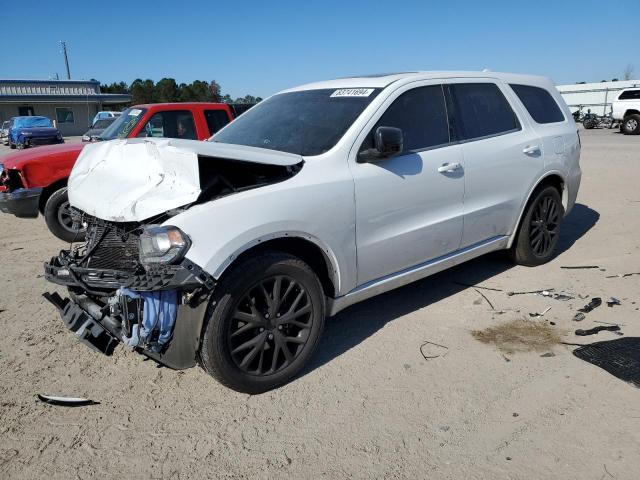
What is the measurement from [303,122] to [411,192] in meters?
0.96

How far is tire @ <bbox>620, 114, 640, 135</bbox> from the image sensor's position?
25109mm

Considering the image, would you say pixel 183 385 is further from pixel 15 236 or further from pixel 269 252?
pixel 15 236

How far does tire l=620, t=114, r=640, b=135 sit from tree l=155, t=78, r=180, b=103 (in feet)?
169

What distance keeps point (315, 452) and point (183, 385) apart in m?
1.08

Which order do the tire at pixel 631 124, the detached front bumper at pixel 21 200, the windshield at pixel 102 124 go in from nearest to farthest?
the detached front bumper at pixel 21 200
the windshield at pixel 102 124
the tire at pixel 631 124

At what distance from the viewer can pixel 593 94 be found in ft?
158

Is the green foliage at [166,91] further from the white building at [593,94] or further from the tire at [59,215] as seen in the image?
the tire at [59,215]

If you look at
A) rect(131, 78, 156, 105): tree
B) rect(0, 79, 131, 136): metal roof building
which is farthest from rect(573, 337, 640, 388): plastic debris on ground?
rect(131, 78, 156, 105): tree

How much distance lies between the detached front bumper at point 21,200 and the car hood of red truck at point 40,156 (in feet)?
1.07

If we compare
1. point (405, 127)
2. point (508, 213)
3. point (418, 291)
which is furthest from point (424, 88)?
point (418, 291)

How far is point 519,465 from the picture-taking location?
8.33 feet

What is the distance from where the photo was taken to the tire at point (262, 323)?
293 cm

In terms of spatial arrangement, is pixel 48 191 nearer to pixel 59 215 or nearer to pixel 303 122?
pixel 59 215

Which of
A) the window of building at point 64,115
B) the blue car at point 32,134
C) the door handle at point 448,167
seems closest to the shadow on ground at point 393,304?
the door handle at point 448,167
